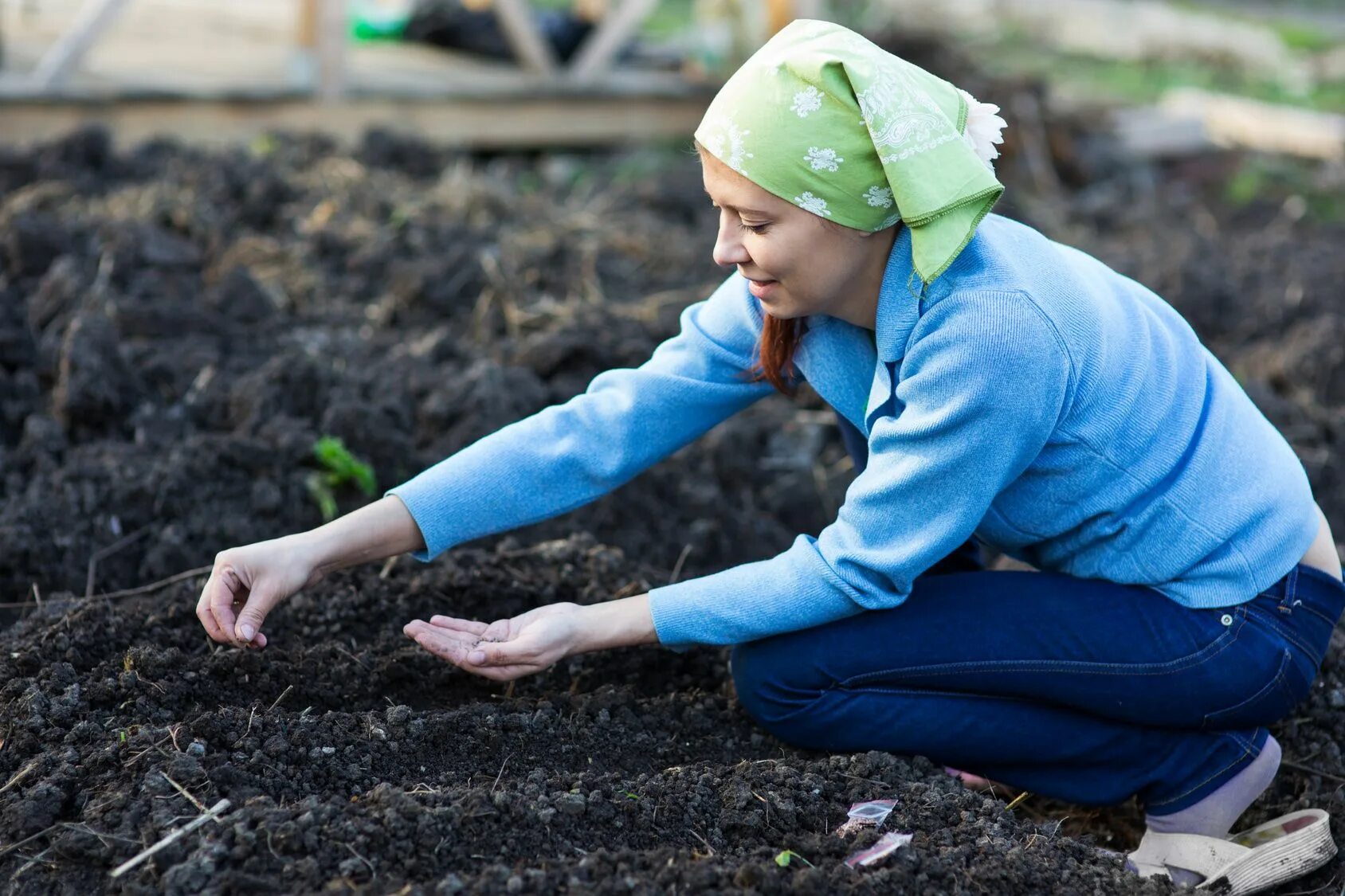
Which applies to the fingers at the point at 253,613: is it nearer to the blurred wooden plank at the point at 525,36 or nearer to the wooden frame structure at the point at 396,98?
the wooden frame structure at the point at 396,98

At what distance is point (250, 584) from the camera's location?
2062 millimetres

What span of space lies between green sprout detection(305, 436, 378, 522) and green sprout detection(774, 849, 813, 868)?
4.86 ft

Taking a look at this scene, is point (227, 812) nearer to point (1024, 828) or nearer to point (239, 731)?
point (239, 731)

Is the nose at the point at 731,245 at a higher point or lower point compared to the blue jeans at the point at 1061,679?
higher

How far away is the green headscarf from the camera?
183 cm

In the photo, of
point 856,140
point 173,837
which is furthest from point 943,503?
point 173,837

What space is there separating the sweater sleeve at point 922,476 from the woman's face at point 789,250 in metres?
0.13

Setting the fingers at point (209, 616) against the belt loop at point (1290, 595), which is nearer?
the fingers at point (209, 616)

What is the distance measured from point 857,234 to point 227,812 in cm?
119

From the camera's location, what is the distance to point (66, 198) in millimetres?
4430

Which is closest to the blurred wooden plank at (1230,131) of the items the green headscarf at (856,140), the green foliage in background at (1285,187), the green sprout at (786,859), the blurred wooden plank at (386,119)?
the green foliage in background at (1285,187)

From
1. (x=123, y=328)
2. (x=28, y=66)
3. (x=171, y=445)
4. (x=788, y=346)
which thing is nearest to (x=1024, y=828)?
(x=788, y=346)

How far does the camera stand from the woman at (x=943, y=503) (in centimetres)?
191

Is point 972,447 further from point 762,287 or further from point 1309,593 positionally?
point 1309,593
